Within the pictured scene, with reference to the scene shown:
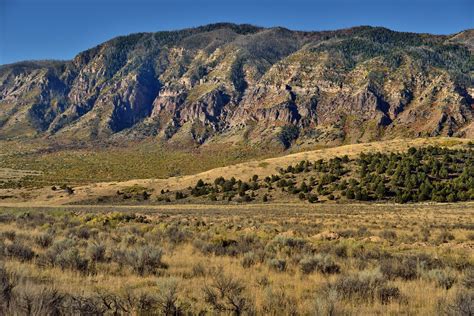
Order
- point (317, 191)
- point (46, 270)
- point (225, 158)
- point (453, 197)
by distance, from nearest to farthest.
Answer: point (46, 270) → point (453, 197) → point (317, 191) → point (225, 158)

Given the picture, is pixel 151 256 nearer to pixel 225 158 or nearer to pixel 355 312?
pixel 355 312

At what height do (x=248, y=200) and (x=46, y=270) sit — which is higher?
(x=46, y=270)

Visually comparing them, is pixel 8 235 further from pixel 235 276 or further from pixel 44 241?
pixel 235 276

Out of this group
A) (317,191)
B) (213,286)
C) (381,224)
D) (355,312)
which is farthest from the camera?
(317,191)

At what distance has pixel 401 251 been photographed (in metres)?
18.1

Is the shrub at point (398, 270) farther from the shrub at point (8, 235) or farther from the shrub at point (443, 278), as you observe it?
the shrub at point (8, 235)

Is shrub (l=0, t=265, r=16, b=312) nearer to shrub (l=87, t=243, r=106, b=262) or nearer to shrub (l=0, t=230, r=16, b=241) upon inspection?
shrub (l=87, t=243, r=106, b=262)

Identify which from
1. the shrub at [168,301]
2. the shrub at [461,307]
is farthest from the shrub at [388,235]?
the shrub at [168,301]

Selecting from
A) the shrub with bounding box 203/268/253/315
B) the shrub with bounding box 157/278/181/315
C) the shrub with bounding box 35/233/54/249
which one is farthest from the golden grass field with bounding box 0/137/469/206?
the shrub with bounding box 157/278/181/315

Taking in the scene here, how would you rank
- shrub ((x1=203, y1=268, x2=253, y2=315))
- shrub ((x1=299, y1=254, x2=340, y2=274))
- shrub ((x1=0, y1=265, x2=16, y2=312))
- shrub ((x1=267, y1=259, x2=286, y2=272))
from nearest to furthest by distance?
shrub ((x1=0, y1=265, x2=16, y2=312)) < shrub ((x1=203, y1=268, x2=253, y2=315)) < shrub ((x1=299, y1=254, x2=340, y2=274)) < shrub ((x1=267, y1=259, x2=286, y2=272))

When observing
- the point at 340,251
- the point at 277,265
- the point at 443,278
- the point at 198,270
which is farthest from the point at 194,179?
the point at 443,278

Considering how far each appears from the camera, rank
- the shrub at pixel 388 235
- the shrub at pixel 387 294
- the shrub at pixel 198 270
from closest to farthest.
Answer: the shrub at pixel 387 294 < the shrub at pixel 198 270 < the shrub at pixel 388 235

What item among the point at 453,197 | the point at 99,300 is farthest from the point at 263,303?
the point at 453,197

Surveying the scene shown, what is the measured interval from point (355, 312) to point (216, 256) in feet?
25.4
